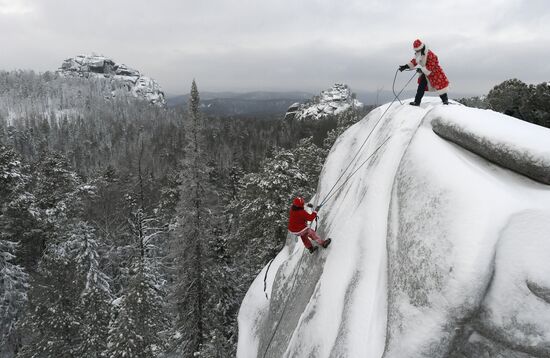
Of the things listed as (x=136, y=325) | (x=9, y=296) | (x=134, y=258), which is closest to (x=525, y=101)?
(x=136, y=325)

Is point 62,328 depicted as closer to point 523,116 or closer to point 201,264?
point 201,264

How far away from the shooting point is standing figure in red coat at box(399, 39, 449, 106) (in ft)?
32.2

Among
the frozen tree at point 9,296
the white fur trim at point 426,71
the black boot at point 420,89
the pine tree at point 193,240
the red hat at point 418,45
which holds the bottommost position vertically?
the frozen tree at point 9,296

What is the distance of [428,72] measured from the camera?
9820 mm

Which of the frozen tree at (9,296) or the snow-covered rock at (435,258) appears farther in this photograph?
the frozen tree at (9,296)

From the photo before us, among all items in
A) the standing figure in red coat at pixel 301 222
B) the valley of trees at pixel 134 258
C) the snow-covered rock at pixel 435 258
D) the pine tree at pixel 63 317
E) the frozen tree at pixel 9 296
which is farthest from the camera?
the frozen tree at pixel 9 296

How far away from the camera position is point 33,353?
16.6 meters

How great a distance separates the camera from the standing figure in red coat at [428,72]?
386 inches

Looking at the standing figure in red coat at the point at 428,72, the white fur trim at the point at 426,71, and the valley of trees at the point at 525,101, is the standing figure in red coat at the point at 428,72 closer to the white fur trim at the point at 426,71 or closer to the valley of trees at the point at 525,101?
the white fur trim at the point at 426,71

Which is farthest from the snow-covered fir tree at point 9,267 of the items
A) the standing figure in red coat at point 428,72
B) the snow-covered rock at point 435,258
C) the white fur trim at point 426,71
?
the white fur trim at point 426,71

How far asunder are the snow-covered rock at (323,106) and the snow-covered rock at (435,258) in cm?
11320

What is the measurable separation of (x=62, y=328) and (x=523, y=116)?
87.0 ft

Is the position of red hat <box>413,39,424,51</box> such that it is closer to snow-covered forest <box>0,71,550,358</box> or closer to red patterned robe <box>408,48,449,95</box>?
red patterned robe <box>408,48,449,95</box>

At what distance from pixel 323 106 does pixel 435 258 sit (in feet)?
503
